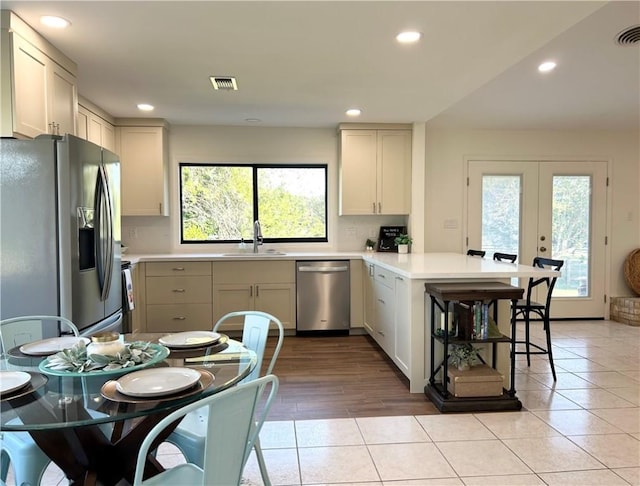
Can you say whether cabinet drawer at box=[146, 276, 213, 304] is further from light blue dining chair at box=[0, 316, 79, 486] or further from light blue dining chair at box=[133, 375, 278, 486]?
light blue dining chair at box=[133, 375, 278, 486]

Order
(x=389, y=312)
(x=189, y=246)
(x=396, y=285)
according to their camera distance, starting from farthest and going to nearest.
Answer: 1. (x=189, y=246)
2. (x=389, y=312)
3. (x=396, y=285)

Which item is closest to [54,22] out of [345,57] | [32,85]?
[32,85]

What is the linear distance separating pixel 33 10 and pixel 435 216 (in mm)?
4381

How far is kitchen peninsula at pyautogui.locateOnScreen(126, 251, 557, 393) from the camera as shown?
3.20m

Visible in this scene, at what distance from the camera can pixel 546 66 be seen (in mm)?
3529

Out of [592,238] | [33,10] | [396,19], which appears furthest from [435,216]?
[33,10]

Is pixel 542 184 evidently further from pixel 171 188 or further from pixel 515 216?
pixel 171 188

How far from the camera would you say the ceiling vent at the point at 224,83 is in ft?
11.1

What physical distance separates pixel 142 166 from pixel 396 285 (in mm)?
2985

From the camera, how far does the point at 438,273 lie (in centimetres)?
310

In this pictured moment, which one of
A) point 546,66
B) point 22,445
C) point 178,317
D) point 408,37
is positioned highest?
point 546,66

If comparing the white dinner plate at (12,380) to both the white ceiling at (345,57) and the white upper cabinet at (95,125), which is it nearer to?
the white ceiling at (345,57)

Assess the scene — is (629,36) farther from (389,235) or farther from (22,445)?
(22,445)

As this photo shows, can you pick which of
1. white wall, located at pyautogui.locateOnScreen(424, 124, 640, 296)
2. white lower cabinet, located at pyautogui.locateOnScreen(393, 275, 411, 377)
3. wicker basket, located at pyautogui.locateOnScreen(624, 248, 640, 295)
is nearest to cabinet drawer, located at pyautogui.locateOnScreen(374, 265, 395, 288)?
white lower cabinet, located at pyautogui.locateOnScreen(393, 275, 411, 377)
